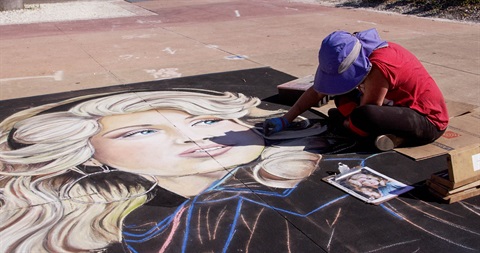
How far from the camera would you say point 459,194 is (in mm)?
3014

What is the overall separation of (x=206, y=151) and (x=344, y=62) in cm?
122

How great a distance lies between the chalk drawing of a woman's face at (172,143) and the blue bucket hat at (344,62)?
2.56 ft

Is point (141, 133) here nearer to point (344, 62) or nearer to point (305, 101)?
point (305, 101)

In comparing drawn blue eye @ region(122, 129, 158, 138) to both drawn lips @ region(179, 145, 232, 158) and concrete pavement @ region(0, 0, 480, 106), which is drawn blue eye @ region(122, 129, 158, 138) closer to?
drawn lips @ region(179, 145, 232, 158)

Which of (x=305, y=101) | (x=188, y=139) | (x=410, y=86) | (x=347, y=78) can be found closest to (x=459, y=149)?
(x=410, y=86)

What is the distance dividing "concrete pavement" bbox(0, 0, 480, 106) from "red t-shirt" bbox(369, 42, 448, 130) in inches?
57.7

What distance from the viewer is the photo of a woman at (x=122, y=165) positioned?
112 inches

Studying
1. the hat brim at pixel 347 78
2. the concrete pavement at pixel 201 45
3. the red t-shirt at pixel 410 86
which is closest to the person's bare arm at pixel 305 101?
the hat brim at pixel 347 78

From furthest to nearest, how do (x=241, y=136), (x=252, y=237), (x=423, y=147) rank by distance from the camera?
(x=241, y=136)
(x=423, y=147)
(x=252, y=237)

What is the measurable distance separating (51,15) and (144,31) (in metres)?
4.54

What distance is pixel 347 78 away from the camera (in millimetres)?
3551

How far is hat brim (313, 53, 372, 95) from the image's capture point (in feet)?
11.6

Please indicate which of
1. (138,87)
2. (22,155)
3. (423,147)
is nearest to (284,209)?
(423,147)

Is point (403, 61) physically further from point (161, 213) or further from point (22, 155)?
point (22, 155)
